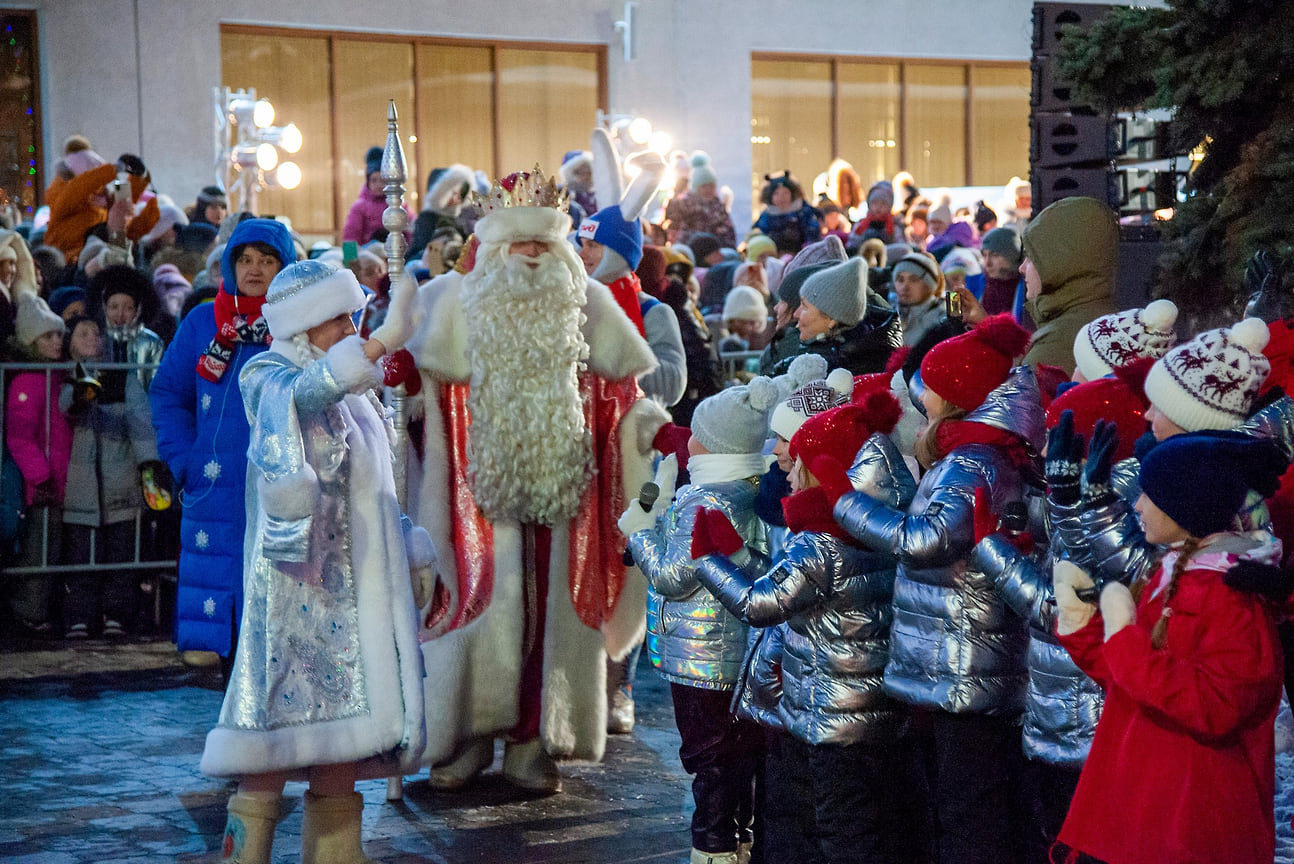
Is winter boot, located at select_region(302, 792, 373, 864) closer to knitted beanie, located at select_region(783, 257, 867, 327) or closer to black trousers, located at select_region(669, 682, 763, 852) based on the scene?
black trousers, located at select_region(669, 682, 763, 852)

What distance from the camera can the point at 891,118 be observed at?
2400 centimetres

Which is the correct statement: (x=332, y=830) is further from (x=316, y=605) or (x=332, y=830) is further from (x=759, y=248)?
(x=759, y=248)

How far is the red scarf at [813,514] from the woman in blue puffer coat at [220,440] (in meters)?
2.20

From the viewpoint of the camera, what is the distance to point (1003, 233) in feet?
25.8

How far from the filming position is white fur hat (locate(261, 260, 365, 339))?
441 centimetres

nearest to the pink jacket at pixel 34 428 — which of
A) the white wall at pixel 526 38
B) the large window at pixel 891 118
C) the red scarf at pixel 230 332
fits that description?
the red scarf at pixel 230 332

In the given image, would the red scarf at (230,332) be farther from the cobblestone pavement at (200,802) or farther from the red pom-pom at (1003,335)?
the red pom-pom at (1003,335)

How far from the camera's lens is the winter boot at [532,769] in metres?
5.55

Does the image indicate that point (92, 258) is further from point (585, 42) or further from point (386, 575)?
point (585, 42)

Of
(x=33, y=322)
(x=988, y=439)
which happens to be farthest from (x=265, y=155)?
(x=988, y=439)

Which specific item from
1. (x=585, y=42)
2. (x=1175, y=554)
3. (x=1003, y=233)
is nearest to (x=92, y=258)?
(x=1003, y=233)

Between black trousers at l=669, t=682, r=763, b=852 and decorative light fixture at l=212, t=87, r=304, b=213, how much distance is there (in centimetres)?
1196

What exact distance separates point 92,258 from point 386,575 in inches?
265

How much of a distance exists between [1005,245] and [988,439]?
4.20 meters
